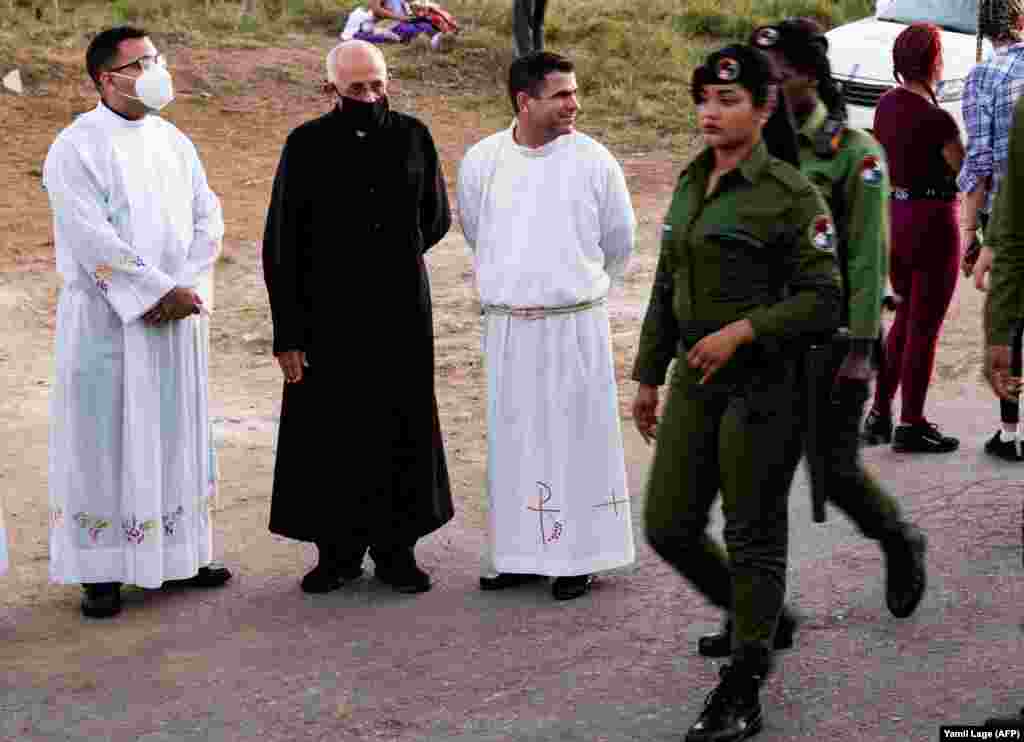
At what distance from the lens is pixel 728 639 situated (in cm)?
562

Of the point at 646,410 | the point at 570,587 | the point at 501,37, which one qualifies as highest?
the point at 646,410

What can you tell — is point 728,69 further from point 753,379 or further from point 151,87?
point 151,87

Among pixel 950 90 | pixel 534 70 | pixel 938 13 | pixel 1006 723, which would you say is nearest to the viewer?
pixel 1006 723

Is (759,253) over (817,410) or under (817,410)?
over

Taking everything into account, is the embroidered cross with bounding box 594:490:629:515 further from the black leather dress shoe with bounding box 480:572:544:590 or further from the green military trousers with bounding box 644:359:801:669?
the green military trousers with bounding box 644:359:801:669

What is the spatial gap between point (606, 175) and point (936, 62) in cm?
197

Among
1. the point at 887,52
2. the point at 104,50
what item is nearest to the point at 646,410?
the point at 104,50

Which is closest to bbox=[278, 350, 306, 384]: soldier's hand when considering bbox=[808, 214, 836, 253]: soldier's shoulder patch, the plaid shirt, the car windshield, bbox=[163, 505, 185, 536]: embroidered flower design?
bbox=[163, 505, 185, 536]: embroidered flower design

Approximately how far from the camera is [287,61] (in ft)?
64.3

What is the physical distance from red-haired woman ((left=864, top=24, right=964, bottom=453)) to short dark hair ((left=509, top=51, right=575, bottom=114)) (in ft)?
6.52

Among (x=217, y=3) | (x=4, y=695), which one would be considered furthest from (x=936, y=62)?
(x=217, y=3)

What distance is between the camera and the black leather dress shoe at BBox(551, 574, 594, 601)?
643 centimetres

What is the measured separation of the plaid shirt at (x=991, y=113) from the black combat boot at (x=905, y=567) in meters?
2.53

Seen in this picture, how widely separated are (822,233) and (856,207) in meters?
0.61
